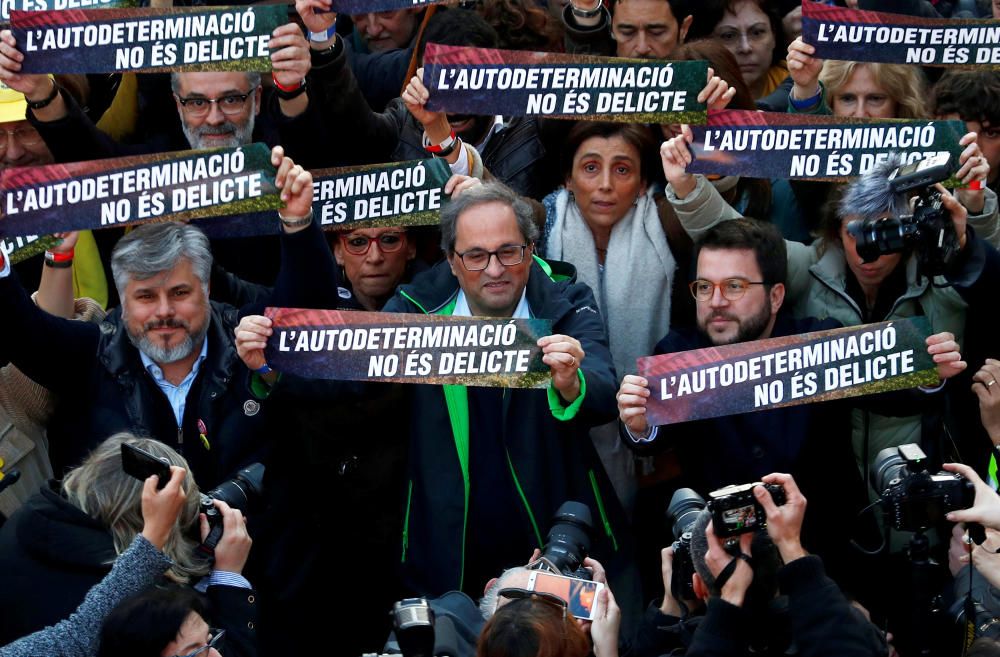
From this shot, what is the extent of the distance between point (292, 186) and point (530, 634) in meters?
2.15

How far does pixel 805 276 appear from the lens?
6.29m

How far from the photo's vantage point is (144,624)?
14.0ft

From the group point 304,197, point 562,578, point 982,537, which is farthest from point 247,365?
point 982,537

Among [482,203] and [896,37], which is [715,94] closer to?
[896,37]

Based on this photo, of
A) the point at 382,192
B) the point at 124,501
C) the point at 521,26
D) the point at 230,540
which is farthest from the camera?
the point at 521,26

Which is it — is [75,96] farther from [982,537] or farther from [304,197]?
[982,537]

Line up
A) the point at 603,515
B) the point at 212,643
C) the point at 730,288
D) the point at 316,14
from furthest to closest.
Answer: the point at 316,14 → the point at 730,288 → the point at 603,515 → the point at 212,643

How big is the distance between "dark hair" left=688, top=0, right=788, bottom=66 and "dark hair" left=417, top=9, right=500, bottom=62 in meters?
1.14

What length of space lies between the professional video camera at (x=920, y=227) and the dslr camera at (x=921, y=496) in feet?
2.80

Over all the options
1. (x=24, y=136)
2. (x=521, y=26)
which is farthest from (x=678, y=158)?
(x=24, y=136)

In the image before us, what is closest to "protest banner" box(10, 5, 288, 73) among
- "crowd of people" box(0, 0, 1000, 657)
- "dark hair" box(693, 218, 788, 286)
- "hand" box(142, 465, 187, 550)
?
"crowd of people" box(0, 0, 1000, 657)

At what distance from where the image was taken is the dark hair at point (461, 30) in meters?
6.83

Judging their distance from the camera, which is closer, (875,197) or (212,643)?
(212,643)

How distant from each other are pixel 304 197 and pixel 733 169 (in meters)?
1.62
